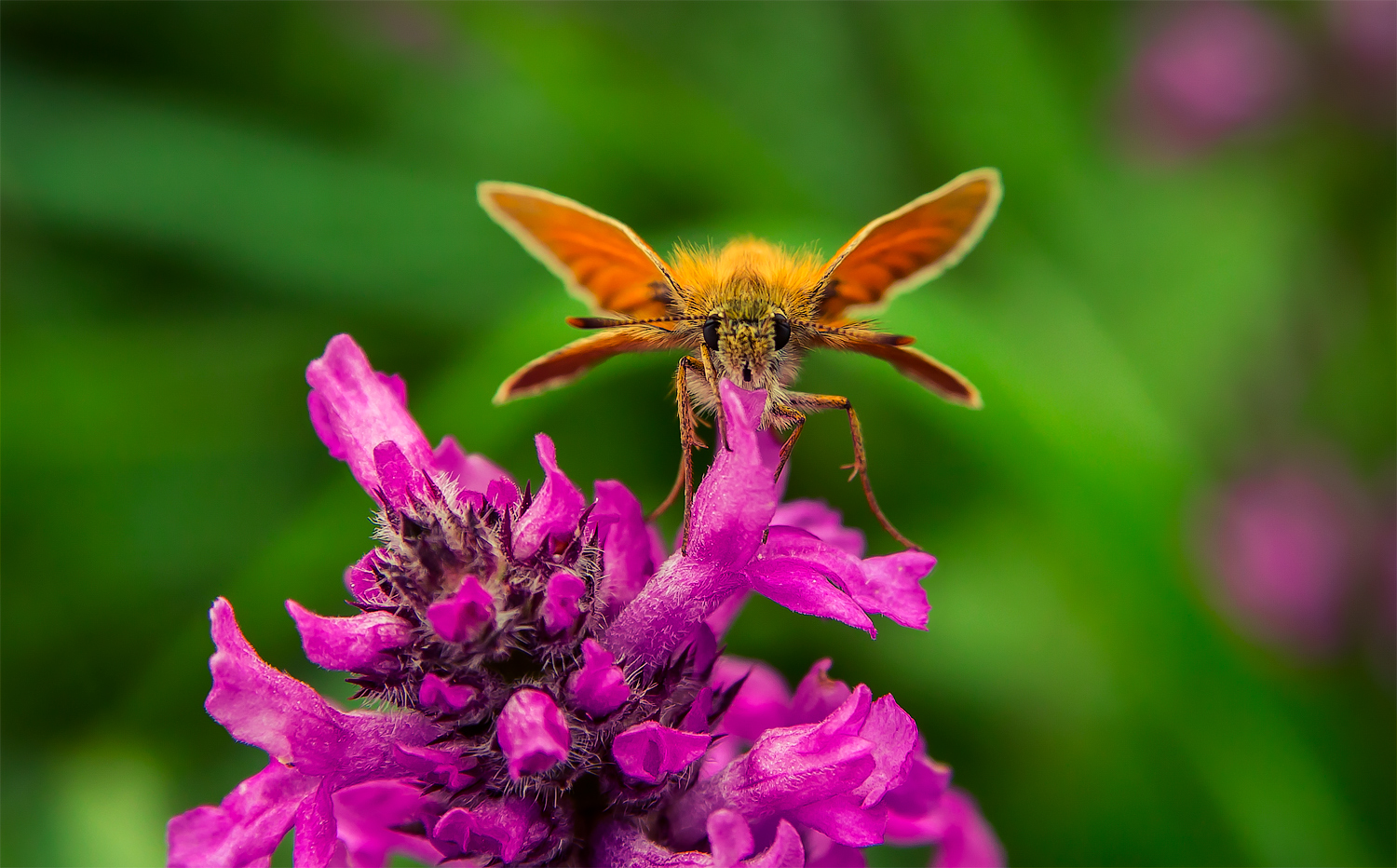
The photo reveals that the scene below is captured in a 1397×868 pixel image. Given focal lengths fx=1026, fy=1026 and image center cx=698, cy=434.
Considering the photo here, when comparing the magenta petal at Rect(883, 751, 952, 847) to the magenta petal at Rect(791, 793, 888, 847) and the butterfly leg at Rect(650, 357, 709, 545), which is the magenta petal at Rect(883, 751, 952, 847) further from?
the butterfly leg at Rect(650, 357, 709, 545)

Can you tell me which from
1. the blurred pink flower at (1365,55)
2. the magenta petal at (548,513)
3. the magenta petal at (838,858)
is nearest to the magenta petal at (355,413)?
the magenta petal at (548,513)

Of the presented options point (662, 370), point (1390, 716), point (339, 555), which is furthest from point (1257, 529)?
point (339, 555)

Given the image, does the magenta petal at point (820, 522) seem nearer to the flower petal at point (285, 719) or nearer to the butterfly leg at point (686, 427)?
the butterfly leg at point (686, 427)

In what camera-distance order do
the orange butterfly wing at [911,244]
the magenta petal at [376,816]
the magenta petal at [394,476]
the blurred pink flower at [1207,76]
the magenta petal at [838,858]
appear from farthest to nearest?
the blurred pink flower at [1207,76]
the orange butterfly wing at [911,244]
the magenta petal at [376,816]
the magenta petal at [838,858]
the magenta petal at [394,476]

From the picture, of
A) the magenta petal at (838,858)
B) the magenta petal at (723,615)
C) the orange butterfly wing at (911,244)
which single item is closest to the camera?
the magenta petal at (838,858)

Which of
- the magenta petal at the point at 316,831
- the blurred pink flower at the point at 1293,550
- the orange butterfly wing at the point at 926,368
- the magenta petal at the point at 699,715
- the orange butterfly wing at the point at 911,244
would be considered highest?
the orange butterfly wing at the point at 911,244

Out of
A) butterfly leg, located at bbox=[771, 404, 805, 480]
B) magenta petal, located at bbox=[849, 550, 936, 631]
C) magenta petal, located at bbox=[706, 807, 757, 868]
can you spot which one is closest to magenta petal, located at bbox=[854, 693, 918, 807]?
magenta petal, located at bbox=[849, 550, 936, 631]

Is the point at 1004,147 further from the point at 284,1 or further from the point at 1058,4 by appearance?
the point at 284,1
